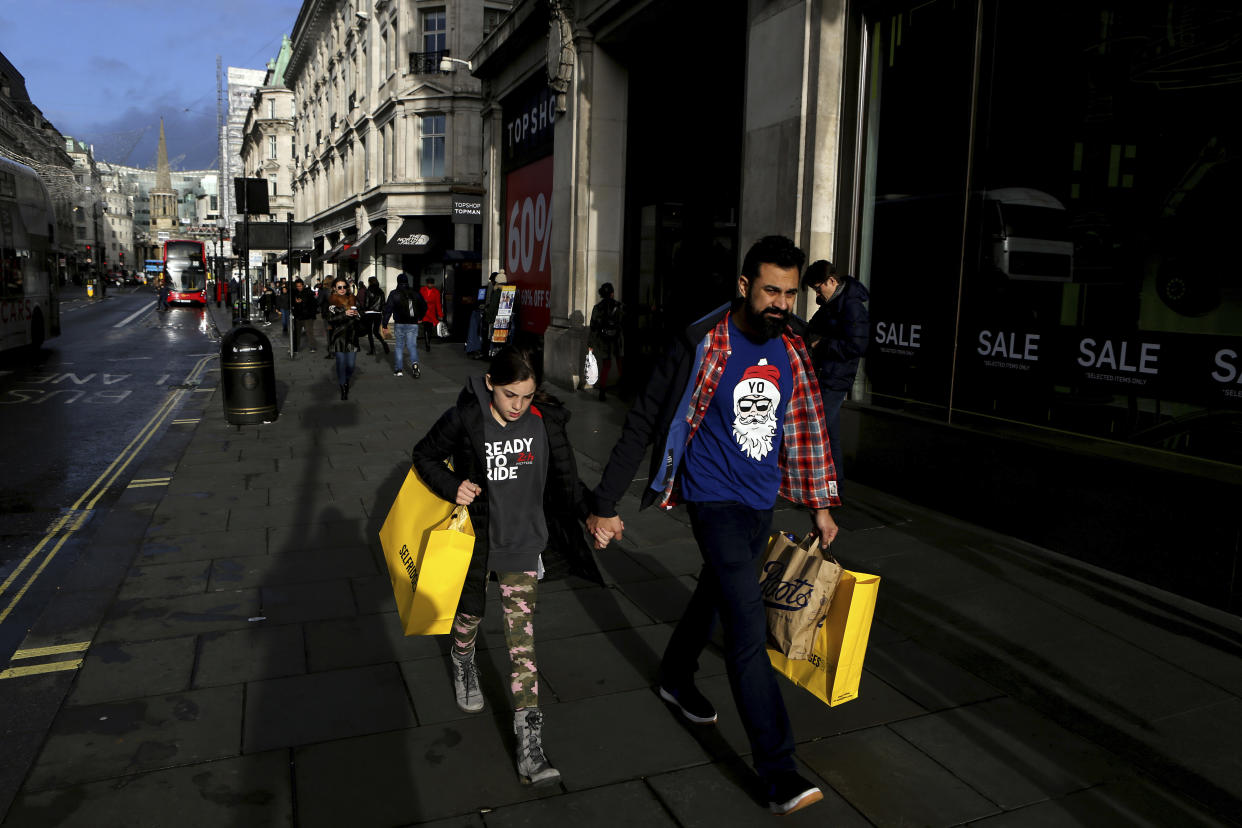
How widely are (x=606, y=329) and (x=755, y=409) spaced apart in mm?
9099

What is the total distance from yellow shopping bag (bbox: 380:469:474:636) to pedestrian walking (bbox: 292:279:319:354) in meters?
18.2

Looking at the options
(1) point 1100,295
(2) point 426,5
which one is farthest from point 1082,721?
(2) point 426,5

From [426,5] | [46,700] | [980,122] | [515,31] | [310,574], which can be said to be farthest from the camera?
[426,5]

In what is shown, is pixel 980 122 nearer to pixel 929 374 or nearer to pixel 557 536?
pixel 929 374

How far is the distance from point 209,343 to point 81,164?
11896 centimetres

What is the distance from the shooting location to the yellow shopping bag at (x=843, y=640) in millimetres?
2988

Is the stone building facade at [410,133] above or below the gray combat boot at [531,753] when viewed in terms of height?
above

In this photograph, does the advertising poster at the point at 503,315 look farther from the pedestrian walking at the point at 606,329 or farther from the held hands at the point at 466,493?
the held hands at the point at 466,493

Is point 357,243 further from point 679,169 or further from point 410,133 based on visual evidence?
point 679,169

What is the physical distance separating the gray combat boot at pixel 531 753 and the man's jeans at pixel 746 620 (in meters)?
0.70

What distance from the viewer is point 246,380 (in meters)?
10.2

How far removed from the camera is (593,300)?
13.7m

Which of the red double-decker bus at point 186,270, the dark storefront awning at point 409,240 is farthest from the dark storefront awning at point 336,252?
the red double-decker bus at point 186,270

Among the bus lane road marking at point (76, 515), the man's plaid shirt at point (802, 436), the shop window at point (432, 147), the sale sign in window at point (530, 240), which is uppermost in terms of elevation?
the shop window at point (432, 147)
